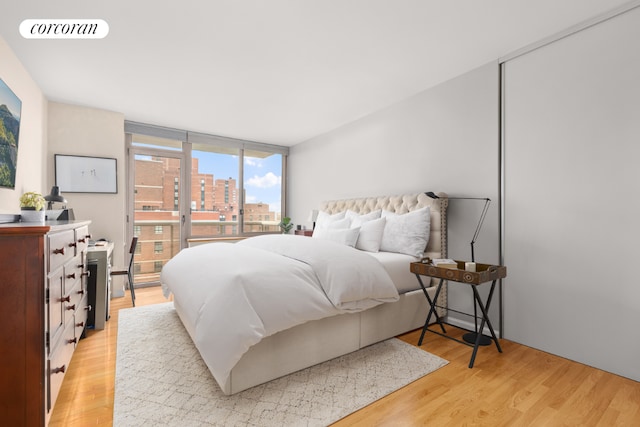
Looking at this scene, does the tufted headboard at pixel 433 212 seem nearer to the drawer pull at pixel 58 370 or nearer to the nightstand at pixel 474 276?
the nightstand at pixel 474 276

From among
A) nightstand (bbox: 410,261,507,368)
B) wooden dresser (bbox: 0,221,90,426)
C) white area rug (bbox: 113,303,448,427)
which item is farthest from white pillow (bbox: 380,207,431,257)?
wooden dresser (bbox: 0,221,90,426)

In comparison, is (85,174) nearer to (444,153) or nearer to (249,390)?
(249,390)

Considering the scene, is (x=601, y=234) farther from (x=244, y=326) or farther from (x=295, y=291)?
(x=244, y=326)

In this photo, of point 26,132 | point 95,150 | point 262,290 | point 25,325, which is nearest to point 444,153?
point 262,290

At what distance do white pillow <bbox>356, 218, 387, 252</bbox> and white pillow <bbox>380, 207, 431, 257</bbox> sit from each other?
0.10m

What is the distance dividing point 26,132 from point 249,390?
3.26 meters

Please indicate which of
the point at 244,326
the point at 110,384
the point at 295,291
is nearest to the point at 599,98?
the point at 295,291

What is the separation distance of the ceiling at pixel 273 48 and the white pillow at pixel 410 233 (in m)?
1.43

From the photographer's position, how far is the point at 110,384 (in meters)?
1.99

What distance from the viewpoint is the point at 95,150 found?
4.08 m

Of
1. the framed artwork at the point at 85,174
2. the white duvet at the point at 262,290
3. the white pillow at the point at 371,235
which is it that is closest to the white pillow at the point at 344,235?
the white pillow at the point at 371,235

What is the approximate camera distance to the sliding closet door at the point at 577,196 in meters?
2.11

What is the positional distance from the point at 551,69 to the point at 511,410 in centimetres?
→ 251

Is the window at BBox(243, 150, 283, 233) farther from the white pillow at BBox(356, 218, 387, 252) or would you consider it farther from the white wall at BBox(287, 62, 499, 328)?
the white pillow at BBox(356, 218, 387, 252)
